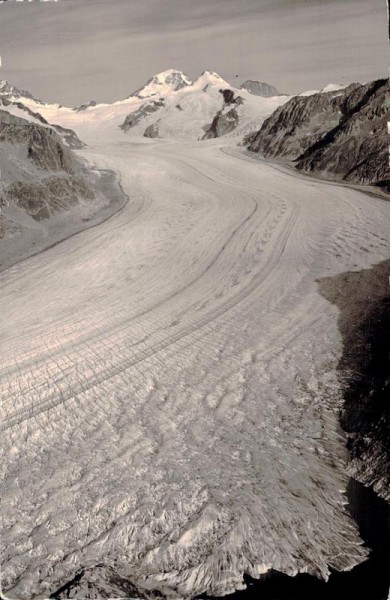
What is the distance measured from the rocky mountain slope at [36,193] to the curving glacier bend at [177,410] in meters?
0.92

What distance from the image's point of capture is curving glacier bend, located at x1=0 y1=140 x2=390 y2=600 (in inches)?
161

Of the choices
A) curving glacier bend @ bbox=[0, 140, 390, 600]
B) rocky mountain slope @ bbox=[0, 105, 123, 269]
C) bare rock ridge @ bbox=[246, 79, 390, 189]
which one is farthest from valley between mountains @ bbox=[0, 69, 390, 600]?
bare rock ridge @ bbox=[246, 79, 390, 189]

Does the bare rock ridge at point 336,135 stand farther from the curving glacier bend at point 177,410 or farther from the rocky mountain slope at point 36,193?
the rocky mountain slope at point 36,193

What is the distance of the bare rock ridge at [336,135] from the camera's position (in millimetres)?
18031

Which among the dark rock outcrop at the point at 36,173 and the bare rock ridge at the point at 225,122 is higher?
the dark rock outcrop at the point at 36,173

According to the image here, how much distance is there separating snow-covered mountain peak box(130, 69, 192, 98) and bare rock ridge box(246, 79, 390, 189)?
8721 centimetres

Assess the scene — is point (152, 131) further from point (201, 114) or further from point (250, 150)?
point (250, 150)

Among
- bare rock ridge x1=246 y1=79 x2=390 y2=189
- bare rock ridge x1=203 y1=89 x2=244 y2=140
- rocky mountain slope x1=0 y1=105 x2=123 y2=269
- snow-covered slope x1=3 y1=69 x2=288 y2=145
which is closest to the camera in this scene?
rocky mountain slope x1=0 y1=105 x2=123 y2=269

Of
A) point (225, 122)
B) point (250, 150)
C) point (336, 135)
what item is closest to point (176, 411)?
point (336, 135)

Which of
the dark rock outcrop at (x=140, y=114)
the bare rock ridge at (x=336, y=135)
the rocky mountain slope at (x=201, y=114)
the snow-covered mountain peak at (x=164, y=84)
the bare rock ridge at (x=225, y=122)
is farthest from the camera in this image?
the snow-covered mountain peak at (x=164, y=84)

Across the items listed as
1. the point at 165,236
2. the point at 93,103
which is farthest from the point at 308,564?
the point at 93,103

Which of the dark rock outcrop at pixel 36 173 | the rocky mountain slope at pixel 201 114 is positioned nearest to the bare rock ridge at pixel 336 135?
the dark rock outcrop at pixel 36 173

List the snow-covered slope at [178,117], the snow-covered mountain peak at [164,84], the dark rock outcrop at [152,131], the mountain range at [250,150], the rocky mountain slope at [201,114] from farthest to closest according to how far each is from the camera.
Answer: the snow-covered mountain peak at [164,84]
the dark rock outcrop at [152,131]
the snow-covered slope at [178,117]
the rocky mountain slope at [201,114]
the mountain range at [250,150]

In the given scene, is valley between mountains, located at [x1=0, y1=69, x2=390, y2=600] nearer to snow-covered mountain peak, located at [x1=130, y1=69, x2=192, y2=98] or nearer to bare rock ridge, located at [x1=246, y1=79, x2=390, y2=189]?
bare rock ridge, located at [x1=246, y1=79, x2=390, y2=189]
